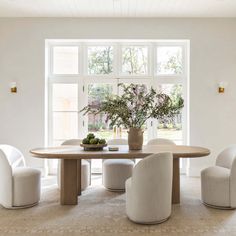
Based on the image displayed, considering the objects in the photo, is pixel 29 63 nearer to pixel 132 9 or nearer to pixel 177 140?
pixel 132 9

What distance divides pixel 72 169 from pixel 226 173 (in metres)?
2.07

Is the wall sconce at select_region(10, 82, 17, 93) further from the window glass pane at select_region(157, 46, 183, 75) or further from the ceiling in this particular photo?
the window glass pane at select_region(157, 46, 183, 75)

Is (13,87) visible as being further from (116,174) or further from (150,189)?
(150,189)

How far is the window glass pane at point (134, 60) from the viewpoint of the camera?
18.6ft

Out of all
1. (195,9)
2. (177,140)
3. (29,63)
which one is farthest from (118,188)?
(195,9)

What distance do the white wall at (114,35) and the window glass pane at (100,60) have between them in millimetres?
354

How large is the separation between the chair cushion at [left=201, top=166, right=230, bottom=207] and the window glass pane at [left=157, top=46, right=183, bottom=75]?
106 inches

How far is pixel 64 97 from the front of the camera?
566 centimetres

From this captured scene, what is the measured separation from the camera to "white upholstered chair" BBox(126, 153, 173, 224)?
2943mm

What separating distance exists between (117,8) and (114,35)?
1.92ft

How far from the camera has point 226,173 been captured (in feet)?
11.7

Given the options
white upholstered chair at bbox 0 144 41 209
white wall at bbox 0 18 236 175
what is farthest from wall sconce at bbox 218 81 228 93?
white upholstered chair at bbox 0 144 41 209

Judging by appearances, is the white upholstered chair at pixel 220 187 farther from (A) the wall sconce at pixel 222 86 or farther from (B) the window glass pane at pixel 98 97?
(B) the window glass pane at pixel 98 97

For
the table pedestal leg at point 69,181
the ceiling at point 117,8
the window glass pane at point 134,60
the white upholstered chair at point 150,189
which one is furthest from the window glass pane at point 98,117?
the white upholstered chair at point 150,189
